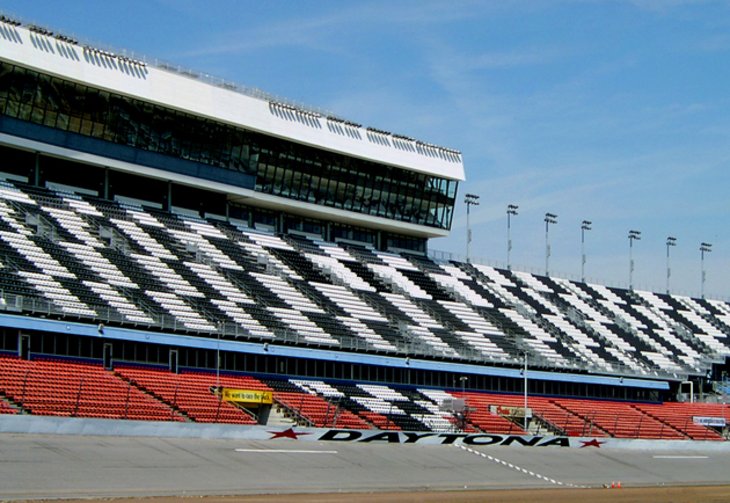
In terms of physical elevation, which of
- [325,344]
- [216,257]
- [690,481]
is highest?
[216,257]

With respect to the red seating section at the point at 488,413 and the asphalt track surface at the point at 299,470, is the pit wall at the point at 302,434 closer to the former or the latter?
the asphalt track surface at the point at 299,470

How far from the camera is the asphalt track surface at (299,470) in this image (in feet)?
146

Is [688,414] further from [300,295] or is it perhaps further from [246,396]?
[246,396]

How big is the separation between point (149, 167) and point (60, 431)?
101ft

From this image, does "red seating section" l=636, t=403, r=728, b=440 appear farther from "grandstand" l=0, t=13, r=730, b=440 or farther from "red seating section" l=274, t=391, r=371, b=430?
"red seating section" l=274, t=391, r=371, b=430

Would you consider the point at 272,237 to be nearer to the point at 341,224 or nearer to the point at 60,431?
the point at 341,224

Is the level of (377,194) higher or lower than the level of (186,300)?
higher

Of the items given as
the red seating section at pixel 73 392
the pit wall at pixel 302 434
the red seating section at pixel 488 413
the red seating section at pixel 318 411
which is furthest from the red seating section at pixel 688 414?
the red seating section at pixel 73 392

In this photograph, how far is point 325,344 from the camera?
7481cm

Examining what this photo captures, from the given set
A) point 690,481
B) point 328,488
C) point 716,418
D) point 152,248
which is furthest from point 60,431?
point 716,418

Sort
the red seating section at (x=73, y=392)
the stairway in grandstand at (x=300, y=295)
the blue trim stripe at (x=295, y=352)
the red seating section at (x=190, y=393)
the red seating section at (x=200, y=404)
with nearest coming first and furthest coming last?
the red seating section at (x=73, y=392), the red seating section at (x=200, y=404), the red seating section at (x=190, y=393), the blue trim stripe at (x=295, y=352), the stairway in grandstand at (x=300, y=295)

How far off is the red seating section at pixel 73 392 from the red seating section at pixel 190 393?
1.15 m

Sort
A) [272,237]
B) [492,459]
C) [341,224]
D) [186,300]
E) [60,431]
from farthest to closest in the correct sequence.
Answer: [341,224] → [272,237] → [186,300] → [492,459] → [60,431]

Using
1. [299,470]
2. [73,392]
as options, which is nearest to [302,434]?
[299,470]
